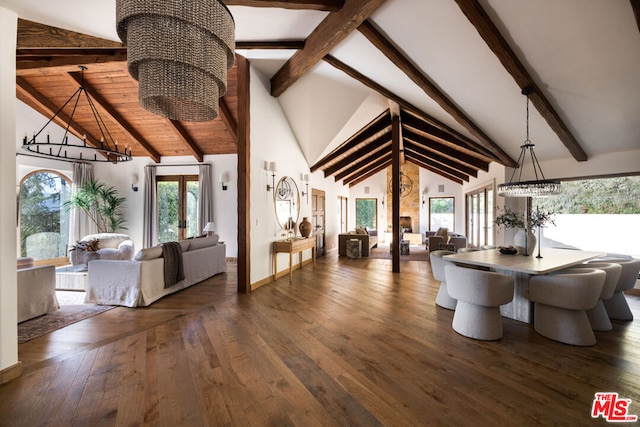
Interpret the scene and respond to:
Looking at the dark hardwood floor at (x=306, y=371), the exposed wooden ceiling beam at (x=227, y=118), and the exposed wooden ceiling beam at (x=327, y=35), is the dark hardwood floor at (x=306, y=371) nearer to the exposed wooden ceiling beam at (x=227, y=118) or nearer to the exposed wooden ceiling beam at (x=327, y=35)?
the exposed wooden ceiling beam at (x=327, y=35)

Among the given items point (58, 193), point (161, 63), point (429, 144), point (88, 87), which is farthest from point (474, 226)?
A: point (58, 193)

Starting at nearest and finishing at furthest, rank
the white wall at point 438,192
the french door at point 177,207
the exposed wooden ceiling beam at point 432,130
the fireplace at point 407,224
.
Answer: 1. the exposed wooden ceiling beam at point 432,130
2. the french door at point 177,207
3. the white wall at point 438,192
4. the fireplace at point 407,224

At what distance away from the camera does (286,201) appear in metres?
6.32

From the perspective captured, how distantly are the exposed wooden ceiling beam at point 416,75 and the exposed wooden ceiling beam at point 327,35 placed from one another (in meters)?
0.24

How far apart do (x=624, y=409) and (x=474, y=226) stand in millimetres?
8115

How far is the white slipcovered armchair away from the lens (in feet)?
18.4

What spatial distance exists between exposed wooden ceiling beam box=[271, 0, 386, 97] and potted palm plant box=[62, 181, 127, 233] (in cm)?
592

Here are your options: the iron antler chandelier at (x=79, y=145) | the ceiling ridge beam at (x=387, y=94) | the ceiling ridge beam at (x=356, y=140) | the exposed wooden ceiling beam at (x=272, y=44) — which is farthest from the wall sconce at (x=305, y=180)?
the iron antler chandelier at (x=79, y=145)

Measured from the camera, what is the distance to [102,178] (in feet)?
26.8

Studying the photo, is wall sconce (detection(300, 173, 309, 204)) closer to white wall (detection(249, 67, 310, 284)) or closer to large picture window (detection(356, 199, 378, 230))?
white wall (detection(249, 67, 310, 284))

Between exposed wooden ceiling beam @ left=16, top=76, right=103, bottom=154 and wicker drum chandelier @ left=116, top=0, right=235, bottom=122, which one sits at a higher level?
exposed wooden ceiling beam @ left=16, top=76, right=103, bottom=154

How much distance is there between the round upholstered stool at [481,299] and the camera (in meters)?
2.89

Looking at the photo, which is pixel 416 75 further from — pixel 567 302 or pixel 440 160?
pixel 440 160

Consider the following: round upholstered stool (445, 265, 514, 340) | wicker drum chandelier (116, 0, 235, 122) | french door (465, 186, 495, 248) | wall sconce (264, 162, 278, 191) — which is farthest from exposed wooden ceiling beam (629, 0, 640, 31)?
french door (465, 186, 495, 248)
